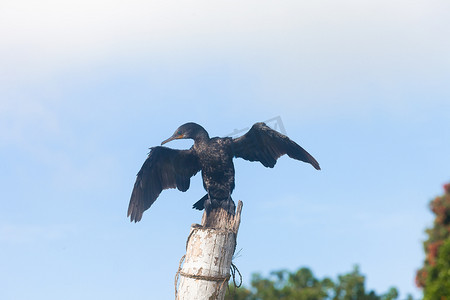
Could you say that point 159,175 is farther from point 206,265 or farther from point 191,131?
point 206,265

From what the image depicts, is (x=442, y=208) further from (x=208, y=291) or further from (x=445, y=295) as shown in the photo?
(x=208, y=291)

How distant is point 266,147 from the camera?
20.1 ft

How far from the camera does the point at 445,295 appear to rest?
41.6ft

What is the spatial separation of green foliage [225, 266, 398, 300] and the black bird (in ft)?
42.3

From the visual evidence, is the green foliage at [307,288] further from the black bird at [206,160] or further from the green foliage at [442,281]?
the black bird at [206,160]

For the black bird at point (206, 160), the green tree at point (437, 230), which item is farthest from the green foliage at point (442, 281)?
the black bird at point (206, 160)

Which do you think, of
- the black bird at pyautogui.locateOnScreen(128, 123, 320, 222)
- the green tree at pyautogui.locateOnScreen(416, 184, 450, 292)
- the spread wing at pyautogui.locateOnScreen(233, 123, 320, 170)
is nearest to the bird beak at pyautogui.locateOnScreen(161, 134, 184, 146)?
the black bird at pyautogui.locateOnScreen(128, 123, 320, 222)

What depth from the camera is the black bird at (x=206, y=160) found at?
5.86 m

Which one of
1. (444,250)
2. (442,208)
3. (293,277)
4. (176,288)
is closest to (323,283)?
(293,277)

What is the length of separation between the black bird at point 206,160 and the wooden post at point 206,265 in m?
1.48

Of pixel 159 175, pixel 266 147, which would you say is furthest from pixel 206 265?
pixel 159 175

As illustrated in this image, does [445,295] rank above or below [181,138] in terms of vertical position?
above

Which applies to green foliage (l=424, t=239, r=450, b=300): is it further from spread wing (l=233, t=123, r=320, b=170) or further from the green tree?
spread wing (l=233, t=123, r=320, b=170)

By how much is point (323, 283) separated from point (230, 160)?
48.2 feet
